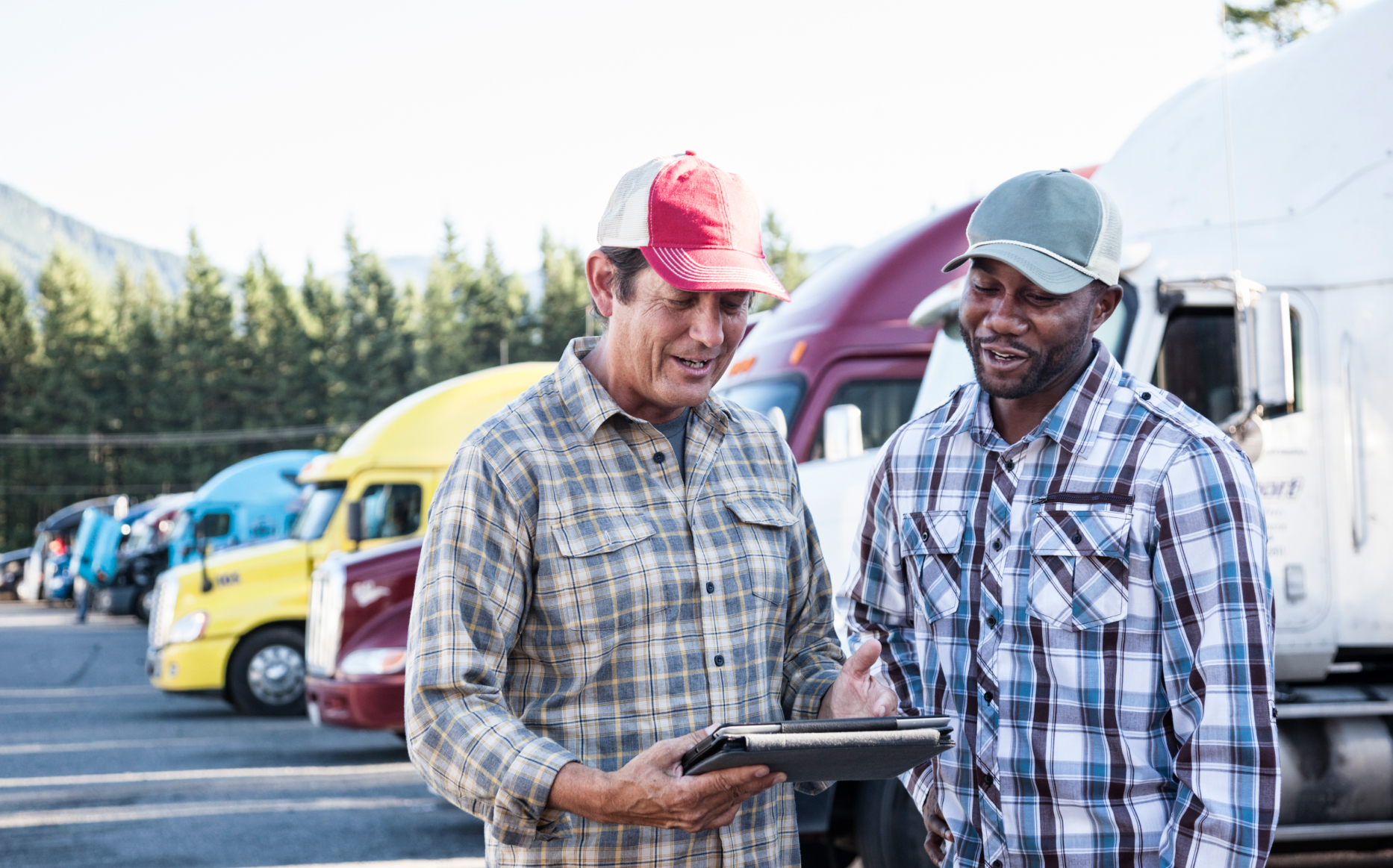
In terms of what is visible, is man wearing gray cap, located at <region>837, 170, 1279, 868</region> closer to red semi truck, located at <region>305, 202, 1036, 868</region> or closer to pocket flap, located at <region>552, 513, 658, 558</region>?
pocket flap, located at <region>552, 513, 658, 558</region>

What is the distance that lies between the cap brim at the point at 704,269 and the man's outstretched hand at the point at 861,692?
64 centimetres

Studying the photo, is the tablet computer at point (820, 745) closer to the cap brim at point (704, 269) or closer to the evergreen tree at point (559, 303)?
the cap brim at point (704, 269)

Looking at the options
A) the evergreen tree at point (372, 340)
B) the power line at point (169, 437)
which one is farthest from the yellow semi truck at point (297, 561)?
the power line at point (169, 437)

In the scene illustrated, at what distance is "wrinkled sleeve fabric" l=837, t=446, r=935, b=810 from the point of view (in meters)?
2.57

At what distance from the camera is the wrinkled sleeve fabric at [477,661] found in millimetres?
1889

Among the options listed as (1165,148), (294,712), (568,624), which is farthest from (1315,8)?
(568,624)

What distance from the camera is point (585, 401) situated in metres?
2.17

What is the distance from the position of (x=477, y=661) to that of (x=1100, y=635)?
106 cm

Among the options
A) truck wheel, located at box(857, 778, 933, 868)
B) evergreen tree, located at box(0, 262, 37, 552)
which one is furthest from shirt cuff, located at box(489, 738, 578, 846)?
evergreen tree, located at box(0, 262, 37, 552)

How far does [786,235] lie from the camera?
64875 mm

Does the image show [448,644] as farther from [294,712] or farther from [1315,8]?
[1315,8]

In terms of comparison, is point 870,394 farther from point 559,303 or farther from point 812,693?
point 559,303

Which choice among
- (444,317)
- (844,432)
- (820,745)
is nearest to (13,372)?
(444,317)

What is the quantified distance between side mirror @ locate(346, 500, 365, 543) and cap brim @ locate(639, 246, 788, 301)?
9.13 metres
